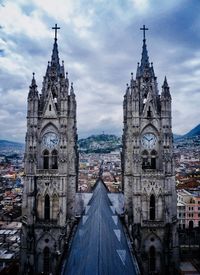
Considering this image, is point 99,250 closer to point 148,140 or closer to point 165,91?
point 148,140

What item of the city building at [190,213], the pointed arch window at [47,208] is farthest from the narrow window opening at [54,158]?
the city building at [190,213]

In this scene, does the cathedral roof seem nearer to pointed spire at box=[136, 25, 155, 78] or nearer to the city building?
pointed spire at box=[136, 25, 155, 78]

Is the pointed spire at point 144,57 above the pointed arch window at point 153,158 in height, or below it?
above

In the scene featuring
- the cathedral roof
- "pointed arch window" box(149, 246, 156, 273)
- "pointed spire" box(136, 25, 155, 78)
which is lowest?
"pointed arch window" box(149, 246, 156, 273)

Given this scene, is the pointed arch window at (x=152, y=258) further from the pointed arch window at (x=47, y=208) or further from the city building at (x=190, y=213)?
the city building at (x=190, y=213)

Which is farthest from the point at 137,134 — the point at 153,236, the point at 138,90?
the point at 153,236

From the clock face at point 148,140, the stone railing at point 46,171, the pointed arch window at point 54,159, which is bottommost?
the stone railing at point 46,171

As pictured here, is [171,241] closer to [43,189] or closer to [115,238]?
[115,238]

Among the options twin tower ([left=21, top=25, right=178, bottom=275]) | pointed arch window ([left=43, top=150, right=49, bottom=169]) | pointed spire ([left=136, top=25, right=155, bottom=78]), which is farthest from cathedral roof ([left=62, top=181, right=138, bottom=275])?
pointed spire ([left=136, top=25, right=155, bottom=78])
